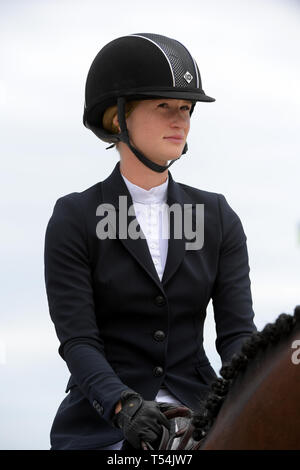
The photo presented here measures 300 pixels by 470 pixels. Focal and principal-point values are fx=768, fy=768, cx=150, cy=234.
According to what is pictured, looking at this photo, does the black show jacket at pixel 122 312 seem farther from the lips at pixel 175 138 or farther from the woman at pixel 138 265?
the lips at pixel 175 138

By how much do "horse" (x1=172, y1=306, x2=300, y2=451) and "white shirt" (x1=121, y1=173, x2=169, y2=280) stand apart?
79cm

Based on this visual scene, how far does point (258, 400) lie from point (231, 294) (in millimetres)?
981

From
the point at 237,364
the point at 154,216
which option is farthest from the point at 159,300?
the point at 237,364

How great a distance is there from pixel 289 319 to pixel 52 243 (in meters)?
1.12

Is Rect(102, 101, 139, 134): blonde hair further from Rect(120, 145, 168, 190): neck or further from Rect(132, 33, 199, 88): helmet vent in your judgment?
Rect(132, 33, 199, 88): helmet vent

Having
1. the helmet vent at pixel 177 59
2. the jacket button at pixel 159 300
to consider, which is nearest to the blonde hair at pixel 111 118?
the helmet vent at pixel 177 59

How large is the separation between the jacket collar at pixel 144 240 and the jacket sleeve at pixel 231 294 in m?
0.21

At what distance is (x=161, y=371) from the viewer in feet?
9.04

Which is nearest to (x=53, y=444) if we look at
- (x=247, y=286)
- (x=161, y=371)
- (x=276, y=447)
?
(x=161, y=371)

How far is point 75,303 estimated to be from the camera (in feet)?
8.93

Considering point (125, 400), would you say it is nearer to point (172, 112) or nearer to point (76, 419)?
point (76, 419)

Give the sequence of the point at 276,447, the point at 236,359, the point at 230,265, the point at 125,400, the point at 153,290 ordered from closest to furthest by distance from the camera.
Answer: the point at 276,447
the point at 236,359
the point at 125,400
the point at 153,290
the point at 230,265

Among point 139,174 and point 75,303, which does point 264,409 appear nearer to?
point 75,303

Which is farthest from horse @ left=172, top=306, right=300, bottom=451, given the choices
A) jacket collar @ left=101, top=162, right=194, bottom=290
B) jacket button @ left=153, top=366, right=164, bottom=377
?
jacket collar @ left=101, top=162, right=194, bottom=290
